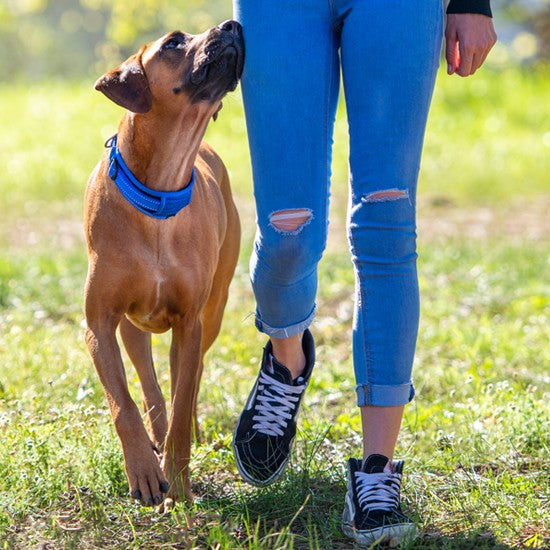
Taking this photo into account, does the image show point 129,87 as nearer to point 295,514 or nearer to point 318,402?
point 295,514

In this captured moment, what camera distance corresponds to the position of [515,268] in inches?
271

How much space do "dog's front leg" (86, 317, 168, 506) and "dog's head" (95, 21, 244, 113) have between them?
2.49ft

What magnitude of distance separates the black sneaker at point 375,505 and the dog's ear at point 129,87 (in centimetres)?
136

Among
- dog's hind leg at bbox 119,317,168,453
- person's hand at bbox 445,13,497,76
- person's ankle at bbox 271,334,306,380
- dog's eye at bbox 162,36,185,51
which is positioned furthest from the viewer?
dog's hind leg at bbox 119,317,168,453

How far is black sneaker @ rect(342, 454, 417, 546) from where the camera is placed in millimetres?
2773

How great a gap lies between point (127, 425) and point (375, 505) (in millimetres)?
808

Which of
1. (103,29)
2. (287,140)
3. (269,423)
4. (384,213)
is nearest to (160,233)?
(287,140)

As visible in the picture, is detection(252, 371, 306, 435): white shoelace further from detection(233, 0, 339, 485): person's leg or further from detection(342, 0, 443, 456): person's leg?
detection(342, 0, 443, 456): person's leg

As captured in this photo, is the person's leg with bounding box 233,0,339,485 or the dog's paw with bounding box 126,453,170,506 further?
the dog's paw with bounding box 126,453,170,506

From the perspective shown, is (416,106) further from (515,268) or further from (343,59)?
(515,268)

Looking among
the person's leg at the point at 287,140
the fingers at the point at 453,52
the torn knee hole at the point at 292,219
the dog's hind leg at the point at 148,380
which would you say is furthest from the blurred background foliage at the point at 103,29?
the torn knee hole at the point at 292,219

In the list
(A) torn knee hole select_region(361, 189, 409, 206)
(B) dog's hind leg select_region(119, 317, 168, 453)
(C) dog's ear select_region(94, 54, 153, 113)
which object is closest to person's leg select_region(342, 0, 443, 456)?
(A) torn knee hole select_region(361, 189, 409, 206)

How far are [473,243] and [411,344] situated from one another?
5290mm

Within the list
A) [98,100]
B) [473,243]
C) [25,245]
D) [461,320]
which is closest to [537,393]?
[461,320]
